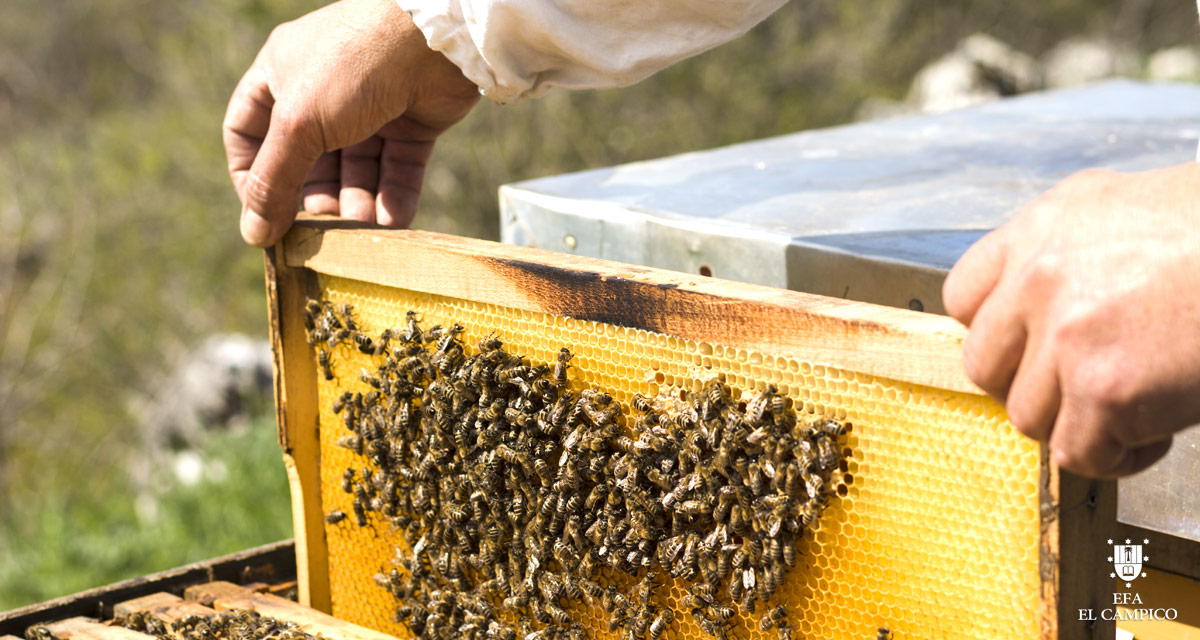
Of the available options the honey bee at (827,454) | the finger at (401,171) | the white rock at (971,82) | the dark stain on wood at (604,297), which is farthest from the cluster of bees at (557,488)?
the white rock at (971,82)

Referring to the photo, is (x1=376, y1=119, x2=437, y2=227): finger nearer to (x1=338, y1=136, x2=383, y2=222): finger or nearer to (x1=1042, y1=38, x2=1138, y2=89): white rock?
(x1=338, y1=136, x2=383, y2=222): finger

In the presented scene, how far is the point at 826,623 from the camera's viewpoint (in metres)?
1.68

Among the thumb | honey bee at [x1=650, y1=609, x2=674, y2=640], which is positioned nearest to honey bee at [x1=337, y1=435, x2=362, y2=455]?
the thumb

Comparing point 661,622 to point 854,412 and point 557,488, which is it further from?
point 854,412

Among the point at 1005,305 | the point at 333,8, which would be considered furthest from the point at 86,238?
the point at 1005,305

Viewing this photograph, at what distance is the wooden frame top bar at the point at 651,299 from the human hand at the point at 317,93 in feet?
0.40

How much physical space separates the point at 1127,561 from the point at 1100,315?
0.81 metres

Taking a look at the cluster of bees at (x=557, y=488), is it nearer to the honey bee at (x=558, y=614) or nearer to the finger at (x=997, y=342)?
the honey bee at (x=558, y=614)

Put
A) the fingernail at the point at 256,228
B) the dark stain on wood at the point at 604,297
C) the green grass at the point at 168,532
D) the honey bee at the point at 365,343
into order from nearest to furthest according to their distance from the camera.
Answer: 1. the dark stain on wood at the point at 604,297
2. the honey bee at the point at 365,343
3. the fingernail at the point at 256,228
4. the green grass at the point at 168,532

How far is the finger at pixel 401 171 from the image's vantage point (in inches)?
109

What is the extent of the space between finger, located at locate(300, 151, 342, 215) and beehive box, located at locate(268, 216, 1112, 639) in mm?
654

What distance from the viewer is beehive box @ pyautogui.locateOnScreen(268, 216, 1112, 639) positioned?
1.43 m

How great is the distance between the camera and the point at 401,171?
2791 millimetres

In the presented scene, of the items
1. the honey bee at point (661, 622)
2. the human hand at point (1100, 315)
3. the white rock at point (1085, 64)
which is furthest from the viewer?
the white rock at point (1085, 64)
